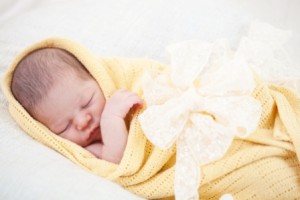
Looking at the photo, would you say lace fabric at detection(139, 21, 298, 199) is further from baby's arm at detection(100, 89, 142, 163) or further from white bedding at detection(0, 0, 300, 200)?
white bedding at detection(0, 0, 300, 200)

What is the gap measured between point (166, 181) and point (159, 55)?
58 cm

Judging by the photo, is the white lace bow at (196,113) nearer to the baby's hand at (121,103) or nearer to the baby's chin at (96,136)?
the baby's hand at (121,103)

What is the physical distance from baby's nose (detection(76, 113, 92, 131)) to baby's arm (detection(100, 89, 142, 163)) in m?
0.05

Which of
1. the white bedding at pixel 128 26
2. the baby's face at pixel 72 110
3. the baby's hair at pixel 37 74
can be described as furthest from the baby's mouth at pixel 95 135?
the white bedding at pixel 128 26

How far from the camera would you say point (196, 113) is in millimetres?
943

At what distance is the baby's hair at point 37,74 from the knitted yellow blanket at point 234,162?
0.04 metres

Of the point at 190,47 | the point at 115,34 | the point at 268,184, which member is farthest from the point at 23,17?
the point at 268,184

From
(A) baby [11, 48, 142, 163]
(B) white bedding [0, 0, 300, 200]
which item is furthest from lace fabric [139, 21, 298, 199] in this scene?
(B) white bedding [0, 0, 300, 200]

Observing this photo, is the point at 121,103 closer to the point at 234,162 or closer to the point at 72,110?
the point at 72,110

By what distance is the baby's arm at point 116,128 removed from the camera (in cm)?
100

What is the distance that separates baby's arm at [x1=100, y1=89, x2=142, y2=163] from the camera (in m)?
1.00

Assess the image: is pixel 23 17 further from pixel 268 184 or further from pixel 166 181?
pixel 268 184

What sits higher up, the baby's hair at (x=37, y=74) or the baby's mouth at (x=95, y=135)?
the baby's hair at (x=37, y=74)

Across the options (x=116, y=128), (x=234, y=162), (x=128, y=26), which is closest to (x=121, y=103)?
(x=116, y=128)
